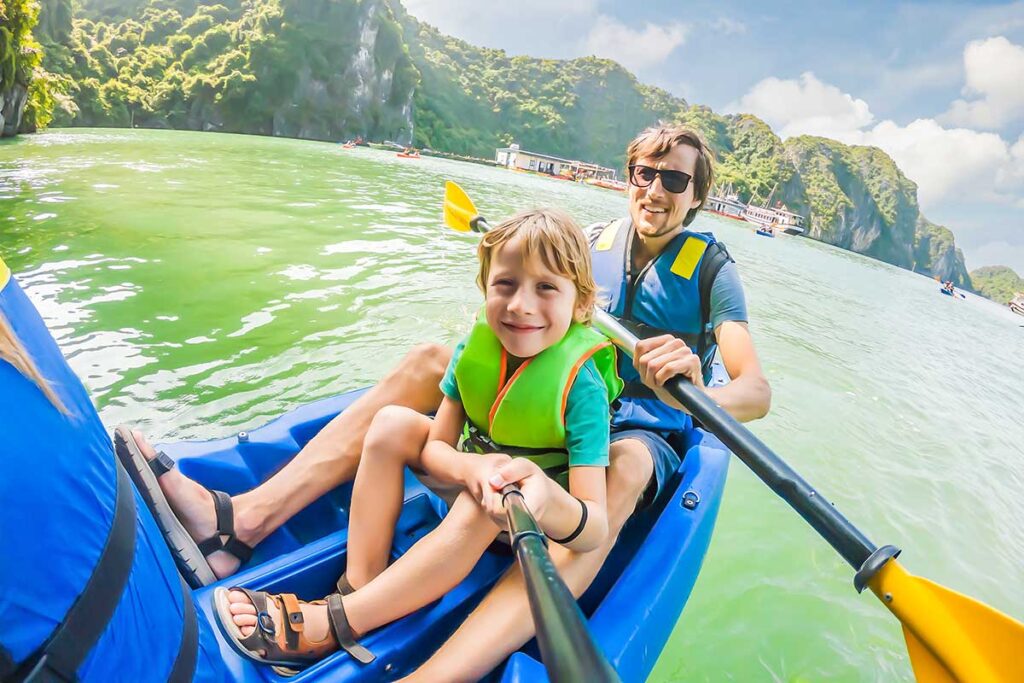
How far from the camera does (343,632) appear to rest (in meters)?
1.32

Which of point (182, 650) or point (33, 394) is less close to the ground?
point (33, 394)

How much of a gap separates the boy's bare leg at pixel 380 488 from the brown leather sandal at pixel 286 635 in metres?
0.14

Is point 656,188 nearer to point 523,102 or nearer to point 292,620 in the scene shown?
point 292,620

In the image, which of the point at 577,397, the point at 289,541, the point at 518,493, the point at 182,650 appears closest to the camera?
the point at 182,650

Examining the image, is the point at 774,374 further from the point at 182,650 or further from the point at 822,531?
the point at 182,650

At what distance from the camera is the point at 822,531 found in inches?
46.4

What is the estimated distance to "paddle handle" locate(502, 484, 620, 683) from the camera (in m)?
0.68

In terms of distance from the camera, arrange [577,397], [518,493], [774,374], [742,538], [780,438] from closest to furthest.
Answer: [518,493] < [577,397] < [742,538] < [780,438] < [774,374]

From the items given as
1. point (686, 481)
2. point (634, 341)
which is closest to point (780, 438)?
point (686, 481)

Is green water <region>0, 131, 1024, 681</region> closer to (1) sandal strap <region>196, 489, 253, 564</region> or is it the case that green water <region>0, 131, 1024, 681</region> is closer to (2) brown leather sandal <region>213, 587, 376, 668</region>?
(2) brown leather sandal <region>213, 587, 376, 668</region>

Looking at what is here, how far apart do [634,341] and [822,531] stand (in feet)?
2.90

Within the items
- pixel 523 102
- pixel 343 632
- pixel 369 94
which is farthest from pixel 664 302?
pixel 523 102

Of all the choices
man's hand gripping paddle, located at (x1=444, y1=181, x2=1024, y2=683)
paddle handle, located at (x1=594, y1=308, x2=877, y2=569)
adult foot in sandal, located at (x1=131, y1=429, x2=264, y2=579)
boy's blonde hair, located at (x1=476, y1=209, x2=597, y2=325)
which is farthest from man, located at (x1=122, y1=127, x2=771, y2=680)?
man's hand gripping paddle, located at (x1=444, y1=181, x2=1024, y2=683)

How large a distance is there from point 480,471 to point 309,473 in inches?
27.4
